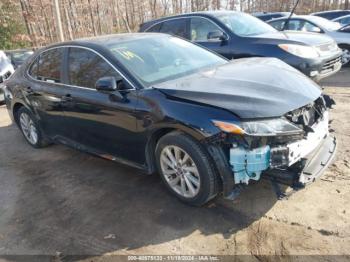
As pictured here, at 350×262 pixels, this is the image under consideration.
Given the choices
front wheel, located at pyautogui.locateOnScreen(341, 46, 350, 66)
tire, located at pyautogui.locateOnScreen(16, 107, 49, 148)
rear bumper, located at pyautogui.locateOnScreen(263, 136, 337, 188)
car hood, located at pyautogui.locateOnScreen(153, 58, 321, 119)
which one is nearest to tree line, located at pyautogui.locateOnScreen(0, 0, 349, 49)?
tire, located at pyautogui.locateOnScreen(16, 107, 49, 148)

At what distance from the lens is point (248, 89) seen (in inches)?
127

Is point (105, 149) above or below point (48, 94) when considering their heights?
below

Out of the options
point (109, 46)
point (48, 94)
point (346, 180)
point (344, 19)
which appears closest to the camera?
point (346, 180)

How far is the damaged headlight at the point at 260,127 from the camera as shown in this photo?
2873 millimetres

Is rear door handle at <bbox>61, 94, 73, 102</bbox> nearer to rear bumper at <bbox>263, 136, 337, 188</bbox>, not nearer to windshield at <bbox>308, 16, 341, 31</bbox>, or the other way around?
rear bumper at <bbox>263, 136, 337, 188</bbox>

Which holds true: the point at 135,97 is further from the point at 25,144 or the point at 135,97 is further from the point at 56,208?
the point at 25,144

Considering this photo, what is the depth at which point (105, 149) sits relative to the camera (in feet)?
13.5

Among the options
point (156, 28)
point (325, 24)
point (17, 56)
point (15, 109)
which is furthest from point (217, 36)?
point (17, 56)

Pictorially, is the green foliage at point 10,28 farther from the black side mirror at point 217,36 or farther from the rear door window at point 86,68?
the rear door window at point 86,68

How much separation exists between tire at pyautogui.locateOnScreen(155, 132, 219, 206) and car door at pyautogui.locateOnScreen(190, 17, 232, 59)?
4.06 m

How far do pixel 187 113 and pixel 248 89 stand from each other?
24.3 inches

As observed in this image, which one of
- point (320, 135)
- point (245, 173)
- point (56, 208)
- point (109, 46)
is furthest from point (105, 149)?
point (320, 135)

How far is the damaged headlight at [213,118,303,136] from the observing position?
2873 millimetres

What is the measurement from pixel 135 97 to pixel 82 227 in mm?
1363
